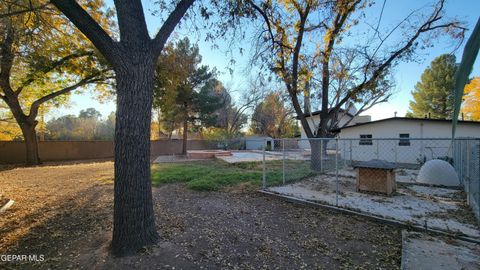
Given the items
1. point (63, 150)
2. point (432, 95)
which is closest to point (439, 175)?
point (63, 150)

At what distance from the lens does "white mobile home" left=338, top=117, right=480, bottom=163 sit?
1260cm

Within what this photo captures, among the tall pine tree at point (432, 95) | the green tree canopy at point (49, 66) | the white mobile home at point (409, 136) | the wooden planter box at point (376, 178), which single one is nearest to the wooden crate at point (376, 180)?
the wooden planter box at point (376, 178)

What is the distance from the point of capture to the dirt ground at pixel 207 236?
3113 mm

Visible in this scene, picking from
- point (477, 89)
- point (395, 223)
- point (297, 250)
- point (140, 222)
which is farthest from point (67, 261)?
point (477, 89)

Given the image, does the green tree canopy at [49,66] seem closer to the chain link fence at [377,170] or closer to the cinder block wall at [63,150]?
the cinder block wall at [63,150]

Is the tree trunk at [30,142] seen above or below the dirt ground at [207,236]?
above

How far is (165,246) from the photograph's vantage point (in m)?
3.41

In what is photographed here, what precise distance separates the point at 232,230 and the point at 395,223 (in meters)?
2.88

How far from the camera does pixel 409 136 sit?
1398 centimetres

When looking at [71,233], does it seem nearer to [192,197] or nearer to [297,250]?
[192,197]

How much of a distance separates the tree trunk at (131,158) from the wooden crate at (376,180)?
5.64m

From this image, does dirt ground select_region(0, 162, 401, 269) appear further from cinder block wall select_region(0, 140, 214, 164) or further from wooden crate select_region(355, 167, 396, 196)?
cinder block wall select_region(0, 140, 214, 164)

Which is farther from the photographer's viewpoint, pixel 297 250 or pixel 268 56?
pixel 268 56

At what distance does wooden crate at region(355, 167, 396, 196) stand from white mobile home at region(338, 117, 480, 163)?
5.76m
